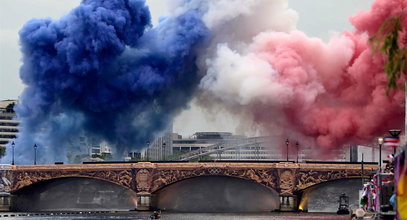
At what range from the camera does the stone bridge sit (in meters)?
163

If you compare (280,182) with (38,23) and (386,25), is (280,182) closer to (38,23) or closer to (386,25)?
(38,23)

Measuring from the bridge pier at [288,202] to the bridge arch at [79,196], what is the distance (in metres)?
32.0

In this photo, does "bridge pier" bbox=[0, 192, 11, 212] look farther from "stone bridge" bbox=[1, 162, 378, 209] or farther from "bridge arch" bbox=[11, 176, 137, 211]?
"bridge arch" bbox=[11, 176, 137, 211]

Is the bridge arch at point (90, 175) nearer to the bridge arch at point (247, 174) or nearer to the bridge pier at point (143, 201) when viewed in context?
the bridge pier at point (143, 201)

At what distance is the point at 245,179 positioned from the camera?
171 metres

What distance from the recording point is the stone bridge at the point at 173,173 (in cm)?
16275

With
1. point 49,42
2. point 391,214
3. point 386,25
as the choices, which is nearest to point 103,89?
point 49,42

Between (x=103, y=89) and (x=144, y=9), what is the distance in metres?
14.7

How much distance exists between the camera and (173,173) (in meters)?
170

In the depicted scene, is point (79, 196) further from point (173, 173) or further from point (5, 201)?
point (173, 173)

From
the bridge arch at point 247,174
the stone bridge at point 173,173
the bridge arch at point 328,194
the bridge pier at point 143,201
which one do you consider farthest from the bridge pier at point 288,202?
the bridge pier at point 143,201

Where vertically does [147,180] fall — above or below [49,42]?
below

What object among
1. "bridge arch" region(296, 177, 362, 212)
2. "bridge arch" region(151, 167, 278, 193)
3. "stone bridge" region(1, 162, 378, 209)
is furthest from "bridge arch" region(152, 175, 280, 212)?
"bridge arch" region(151, 167, 278, 193)

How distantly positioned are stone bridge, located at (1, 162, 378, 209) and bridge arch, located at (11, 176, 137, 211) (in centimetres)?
920
